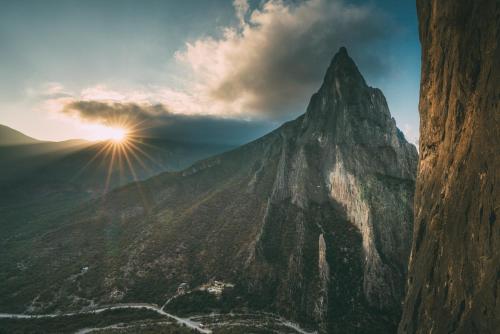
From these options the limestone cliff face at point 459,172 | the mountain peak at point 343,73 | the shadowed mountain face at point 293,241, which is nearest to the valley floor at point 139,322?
the shadowed mountain face at point 293,241

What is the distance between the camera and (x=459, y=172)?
34062mm

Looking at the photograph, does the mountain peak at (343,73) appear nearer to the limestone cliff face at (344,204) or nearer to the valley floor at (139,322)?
the limestone cliff face at (344,204)

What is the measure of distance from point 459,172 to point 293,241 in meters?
87.6

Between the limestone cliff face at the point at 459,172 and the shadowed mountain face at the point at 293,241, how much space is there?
46100 millimetres

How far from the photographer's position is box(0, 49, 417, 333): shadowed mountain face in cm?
8912

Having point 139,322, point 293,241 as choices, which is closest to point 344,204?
point 293,241

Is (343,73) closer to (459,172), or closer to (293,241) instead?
(293,241)

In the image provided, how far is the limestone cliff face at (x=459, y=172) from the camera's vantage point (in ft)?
89.2

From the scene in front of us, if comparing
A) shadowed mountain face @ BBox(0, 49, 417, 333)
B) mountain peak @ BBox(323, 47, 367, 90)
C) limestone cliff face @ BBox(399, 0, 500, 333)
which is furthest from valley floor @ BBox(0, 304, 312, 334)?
mountain peak @ BBox(323, 47, 367, 90)

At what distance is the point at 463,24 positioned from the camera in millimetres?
32844

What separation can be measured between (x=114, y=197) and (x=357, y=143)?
163236 millimetres

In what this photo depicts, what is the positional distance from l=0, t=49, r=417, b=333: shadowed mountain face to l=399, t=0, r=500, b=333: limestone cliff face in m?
46.1

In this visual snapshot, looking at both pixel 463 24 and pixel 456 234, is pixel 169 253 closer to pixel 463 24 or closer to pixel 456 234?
pixel 456 234

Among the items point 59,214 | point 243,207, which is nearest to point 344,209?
point 243,207
